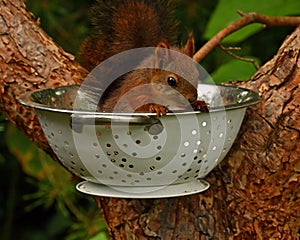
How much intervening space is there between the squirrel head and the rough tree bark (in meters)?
0.10

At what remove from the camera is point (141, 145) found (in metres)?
0.84

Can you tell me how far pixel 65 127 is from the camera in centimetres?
87

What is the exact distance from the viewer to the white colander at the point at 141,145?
0.82 metres

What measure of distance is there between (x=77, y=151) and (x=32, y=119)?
0.22 metres

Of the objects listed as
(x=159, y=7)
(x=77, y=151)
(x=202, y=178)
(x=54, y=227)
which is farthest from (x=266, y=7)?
(x=54, y=227)

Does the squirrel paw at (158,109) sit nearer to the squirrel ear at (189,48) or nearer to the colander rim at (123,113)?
the colander rim at (123,113)

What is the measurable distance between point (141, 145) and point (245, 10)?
2.08 feet

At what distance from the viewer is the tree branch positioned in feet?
3.82

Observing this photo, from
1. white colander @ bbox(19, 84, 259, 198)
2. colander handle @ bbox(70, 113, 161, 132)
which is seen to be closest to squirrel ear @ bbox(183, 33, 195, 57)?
white colander @ bbox(19, 84, 259, 198)

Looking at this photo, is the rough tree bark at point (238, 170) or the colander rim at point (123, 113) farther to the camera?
the rough tree bark at point (238, 170)

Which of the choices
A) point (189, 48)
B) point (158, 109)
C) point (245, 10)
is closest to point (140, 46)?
point (189, 48)

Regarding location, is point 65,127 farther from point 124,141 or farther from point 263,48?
point 263,48

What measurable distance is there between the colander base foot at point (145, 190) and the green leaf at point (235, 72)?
380mm

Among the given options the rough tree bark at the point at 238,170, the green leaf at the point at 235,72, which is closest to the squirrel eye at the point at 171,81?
the rough tree bark at the point at 238,170
